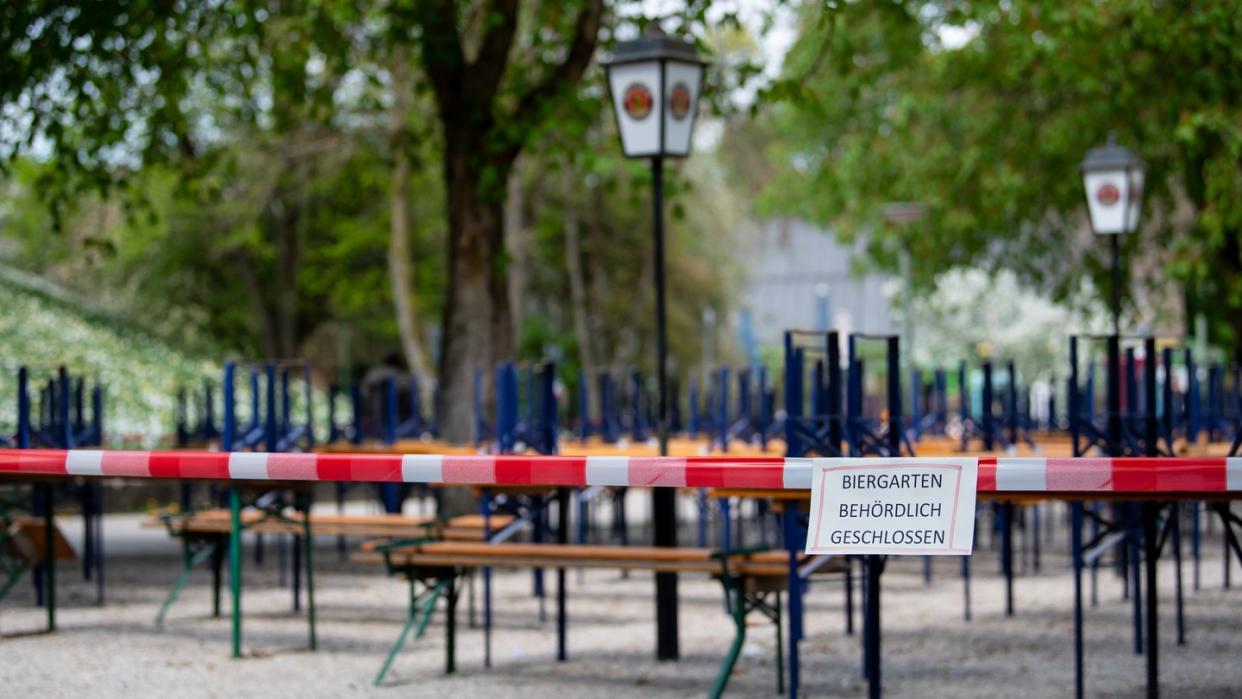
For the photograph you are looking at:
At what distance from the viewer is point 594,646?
11656 mm

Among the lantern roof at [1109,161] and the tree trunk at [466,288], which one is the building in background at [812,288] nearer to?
the tree trunk at [466,288]

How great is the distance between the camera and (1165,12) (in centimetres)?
2200

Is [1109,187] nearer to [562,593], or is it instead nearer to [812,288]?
[562,593]

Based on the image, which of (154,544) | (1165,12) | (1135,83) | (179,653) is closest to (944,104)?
(1135,83)

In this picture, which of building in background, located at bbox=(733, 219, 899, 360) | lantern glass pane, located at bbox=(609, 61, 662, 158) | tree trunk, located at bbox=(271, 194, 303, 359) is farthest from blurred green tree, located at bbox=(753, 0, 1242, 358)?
building in background, located at bbox=(733, 219, 899, 360)

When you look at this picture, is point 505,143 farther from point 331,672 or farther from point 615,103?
point 331,672

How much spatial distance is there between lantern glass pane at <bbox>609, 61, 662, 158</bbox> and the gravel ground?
2914mm

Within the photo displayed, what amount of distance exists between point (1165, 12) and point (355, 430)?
10.0m

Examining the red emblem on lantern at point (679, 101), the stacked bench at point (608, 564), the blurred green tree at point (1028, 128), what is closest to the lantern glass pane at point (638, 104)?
the red emblem on lantern at point (679, 101)

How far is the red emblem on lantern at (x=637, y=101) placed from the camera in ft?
36.9

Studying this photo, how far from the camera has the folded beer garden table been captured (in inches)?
241

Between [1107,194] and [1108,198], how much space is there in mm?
35

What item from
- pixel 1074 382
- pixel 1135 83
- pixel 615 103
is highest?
pixel 1135 83

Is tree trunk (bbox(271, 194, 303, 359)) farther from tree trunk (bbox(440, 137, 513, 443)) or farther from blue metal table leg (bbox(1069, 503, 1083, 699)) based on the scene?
blue metal table leg (bbox(1069, 503, 1083, 699))
